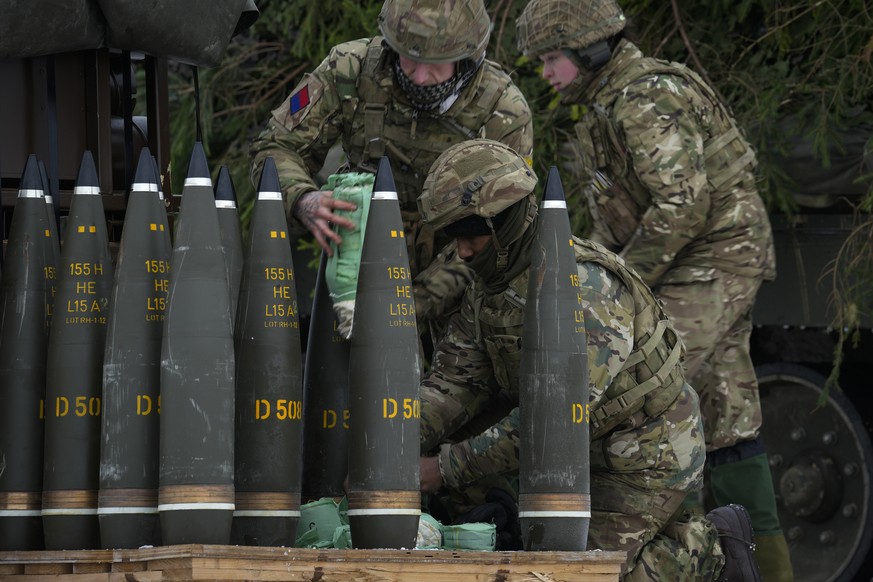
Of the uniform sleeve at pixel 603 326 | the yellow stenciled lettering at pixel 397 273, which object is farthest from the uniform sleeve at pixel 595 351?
the yellow stenciled lettering at pixel 397 273

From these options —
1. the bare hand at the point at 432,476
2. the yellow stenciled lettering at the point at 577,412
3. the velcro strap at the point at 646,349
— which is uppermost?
the velcro strap at the point at 646,349

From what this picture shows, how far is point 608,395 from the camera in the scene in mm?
5055

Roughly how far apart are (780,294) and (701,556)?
10.1 feet

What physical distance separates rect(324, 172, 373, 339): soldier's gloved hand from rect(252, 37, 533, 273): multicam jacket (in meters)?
0.80

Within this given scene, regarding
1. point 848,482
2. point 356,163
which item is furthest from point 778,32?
point 356,163

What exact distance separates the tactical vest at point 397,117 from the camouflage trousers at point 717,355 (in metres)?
1.27

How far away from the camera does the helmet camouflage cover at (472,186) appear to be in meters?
4.75

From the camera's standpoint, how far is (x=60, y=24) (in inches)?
181

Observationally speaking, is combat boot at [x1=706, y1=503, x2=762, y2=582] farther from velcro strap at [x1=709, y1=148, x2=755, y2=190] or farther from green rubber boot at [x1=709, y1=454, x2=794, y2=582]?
velcro strap at [x1=709, y1=148, x2=755, y2=190]

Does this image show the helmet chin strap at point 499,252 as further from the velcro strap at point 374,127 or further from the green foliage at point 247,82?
the green foliage at point 247,82

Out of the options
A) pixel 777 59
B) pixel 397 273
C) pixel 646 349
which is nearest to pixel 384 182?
pixel 397 273


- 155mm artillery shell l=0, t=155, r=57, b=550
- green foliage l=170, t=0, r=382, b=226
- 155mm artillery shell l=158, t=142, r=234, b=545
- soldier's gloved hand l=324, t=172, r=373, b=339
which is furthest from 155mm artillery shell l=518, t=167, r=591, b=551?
green foliage l=170, t=0, r=382, b=226

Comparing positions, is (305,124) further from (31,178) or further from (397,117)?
(31,178)

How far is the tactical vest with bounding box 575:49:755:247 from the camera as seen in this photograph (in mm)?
6648
